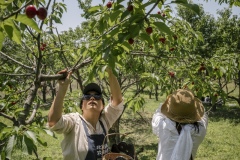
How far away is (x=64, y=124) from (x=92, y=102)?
368 millimetres

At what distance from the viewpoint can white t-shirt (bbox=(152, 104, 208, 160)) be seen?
186 centimetres

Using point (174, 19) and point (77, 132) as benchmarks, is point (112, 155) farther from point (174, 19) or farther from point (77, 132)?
point (174, 19)

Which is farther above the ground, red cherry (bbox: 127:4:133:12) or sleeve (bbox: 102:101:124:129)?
red cherry (bbox: 127:4:133:12)

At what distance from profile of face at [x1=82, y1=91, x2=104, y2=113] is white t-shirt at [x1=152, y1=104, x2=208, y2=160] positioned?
1.66 ft

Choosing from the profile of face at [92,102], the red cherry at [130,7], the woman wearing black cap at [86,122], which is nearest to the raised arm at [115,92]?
the woman wearing black cap at [86,122]

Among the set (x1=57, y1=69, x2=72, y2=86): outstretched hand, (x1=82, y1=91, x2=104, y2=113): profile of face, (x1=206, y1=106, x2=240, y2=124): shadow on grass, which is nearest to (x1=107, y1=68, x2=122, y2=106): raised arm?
(x1=82, y1=91, x2=104, y2=113): profile of face

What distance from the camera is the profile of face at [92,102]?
6.74 feet

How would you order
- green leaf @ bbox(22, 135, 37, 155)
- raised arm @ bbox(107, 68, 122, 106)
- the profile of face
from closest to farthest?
green leaf @ bbox(22, 135, 37, 155) < the profile of face < raised arm @ bbox(107, 68, 122, 106)

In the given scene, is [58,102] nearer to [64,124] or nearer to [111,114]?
[64,124]

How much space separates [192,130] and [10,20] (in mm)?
1524

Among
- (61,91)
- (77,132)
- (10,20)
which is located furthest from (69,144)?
(10,20)

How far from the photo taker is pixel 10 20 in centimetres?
108

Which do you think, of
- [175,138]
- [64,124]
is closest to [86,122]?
[64,124]

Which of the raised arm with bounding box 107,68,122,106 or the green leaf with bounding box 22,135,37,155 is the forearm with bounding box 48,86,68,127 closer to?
the green leaf with bounding box 22,135,37,155
